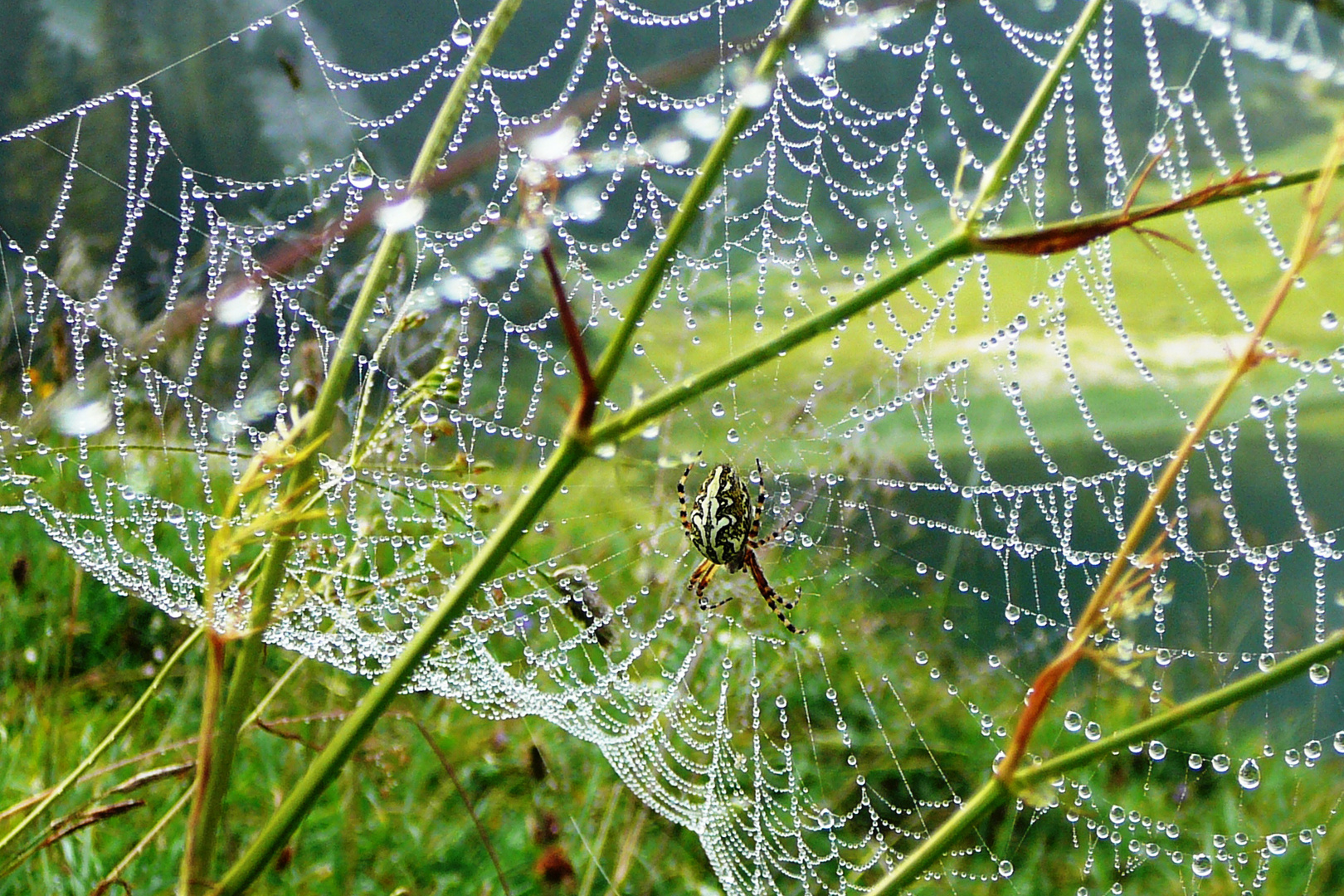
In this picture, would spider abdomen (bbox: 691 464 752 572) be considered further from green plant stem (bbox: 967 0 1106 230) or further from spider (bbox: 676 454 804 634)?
green plant stem (bbox: 967 0 1106 230)

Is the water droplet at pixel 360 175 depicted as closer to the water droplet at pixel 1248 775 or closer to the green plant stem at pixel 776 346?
the green plant stem at pixel 776 346

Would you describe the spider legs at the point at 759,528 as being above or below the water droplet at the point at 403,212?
below

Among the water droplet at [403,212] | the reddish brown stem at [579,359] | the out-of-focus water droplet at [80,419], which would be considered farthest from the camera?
the out-of-focus water droplet at [80,419]

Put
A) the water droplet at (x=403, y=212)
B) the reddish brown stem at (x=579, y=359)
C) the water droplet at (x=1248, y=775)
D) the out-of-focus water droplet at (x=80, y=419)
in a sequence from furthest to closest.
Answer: the out-of-focus water droplet at (x=80, y=419) < the water droplet at (x=1248, y=775) < the water droplet at (x=403, y=212) < the reddish brown stem at (x=579, y=359)

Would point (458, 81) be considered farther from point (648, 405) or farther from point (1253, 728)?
point (1253, 728)

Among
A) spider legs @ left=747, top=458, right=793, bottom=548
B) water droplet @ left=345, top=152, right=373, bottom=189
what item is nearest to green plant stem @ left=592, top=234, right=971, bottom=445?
water droplet @ left=345, top=152, right=373, bottom=189

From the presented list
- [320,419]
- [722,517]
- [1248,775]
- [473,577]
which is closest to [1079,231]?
[473,577]

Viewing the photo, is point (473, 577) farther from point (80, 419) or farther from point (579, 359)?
point (80, 419)

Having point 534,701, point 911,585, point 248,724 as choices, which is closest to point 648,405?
point 248,724

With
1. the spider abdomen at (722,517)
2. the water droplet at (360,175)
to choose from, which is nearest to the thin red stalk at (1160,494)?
the water droplet at (360,175)
